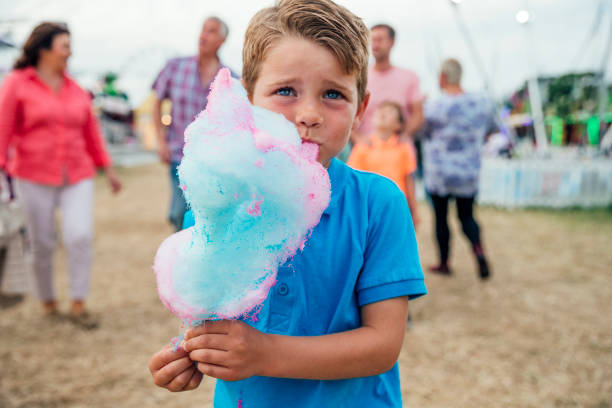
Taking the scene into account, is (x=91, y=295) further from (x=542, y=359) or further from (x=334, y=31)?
(x=334, y=31)

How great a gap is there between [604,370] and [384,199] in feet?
8.52

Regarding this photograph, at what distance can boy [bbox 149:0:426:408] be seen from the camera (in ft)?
2.57

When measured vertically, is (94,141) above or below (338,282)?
above

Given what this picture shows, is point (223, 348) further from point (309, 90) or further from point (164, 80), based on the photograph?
point (164, 80)

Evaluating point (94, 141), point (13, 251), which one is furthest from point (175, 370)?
point (94, 141)

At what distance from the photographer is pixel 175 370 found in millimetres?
737

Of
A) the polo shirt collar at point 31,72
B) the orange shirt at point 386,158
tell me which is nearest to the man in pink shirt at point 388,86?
the orange shirt at point 386,158

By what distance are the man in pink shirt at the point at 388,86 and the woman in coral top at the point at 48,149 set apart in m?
1.94

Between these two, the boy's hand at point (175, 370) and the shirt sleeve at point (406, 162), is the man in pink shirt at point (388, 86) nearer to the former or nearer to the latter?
the shirt sleeve at point (406, 162)

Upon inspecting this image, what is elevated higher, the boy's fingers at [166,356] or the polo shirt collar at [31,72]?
the polo shirt collar at [31,72]

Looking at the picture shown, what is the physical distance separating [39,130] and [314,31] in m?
2.93

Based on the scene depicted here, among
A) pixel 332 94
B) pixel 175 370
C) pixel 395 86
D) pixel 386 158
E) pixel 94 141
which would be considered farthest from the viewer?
pixel 395 86

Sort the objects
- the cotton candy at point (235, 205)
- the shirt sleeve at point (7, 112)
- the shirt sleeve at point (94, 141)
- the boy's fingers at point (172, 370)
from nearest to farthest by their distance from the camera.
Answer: the cotton candy at point (235, 205), the boy's fingers at point (172, 370), the shirt sleeve at point (7, 112), the shirt sleeve at point (94, 141)

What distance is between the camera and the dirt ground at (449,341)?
98.2 inches
